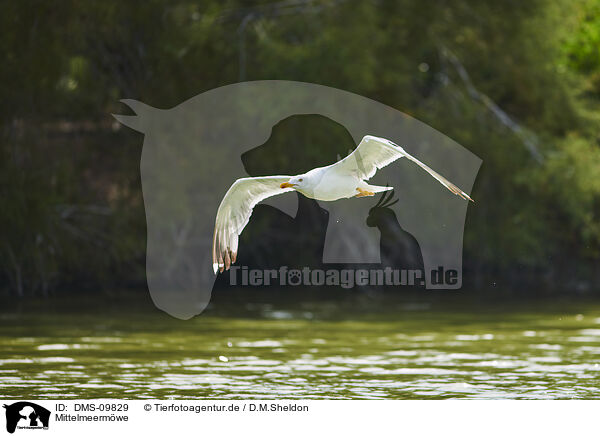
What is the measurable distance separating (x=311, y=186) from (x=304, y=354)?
16.4ft

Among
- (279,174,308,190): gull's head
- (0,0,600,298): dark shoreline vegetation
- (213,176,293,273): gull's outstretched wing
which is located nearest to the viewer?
(279,174,308,190): gull's head

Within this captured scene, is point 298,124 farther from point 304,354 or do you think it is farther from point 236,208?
point 236,208

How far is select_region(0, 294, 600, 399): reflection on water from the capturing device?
572 inches

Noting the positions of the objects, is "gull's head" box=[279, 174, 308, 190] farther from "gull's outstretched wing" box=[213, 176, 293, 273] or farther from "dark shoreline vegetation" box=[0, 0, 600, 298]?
"dark shoreline vegetation" box=[0, 0, 600, 298]

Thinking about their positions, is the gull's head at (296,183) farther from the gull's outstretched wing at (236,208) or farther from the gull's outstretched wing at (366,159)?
the gull's outstretched wing at (236,208)

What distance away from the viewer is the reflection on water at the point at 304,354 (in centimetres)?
1453

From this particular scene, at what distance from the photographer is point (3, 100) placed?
25859 mm

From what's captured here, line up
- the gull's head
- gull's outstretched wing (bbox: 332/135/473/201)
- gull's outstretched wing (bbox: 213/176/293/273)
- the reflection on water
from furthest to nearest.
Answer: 1. the reflection on water
2. gull's outstretched wing (bbox: 213/176/293/273)
3. gull's outstretched wing (bbox: 332/135/473/201)
4. the gull's head

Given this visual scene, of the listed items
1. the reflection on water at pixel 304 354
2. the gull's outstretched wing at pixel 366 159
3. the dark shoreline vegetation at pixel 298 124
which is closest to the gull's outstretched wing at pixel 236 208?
the gull's outstretched wing at pixel 366 159

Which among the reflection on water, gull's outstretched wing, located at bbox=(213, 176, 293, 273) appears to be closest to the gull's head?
gull's outstretched wing, located at bbox=(213, 176, 293, 273)

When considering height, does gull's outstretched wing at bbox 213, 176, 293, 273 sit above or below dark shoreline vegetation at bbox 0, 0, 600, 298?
below

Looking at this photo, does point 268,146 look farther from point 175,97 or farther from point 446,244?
point 446,244

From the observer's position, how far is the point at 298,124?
92.4 ft
